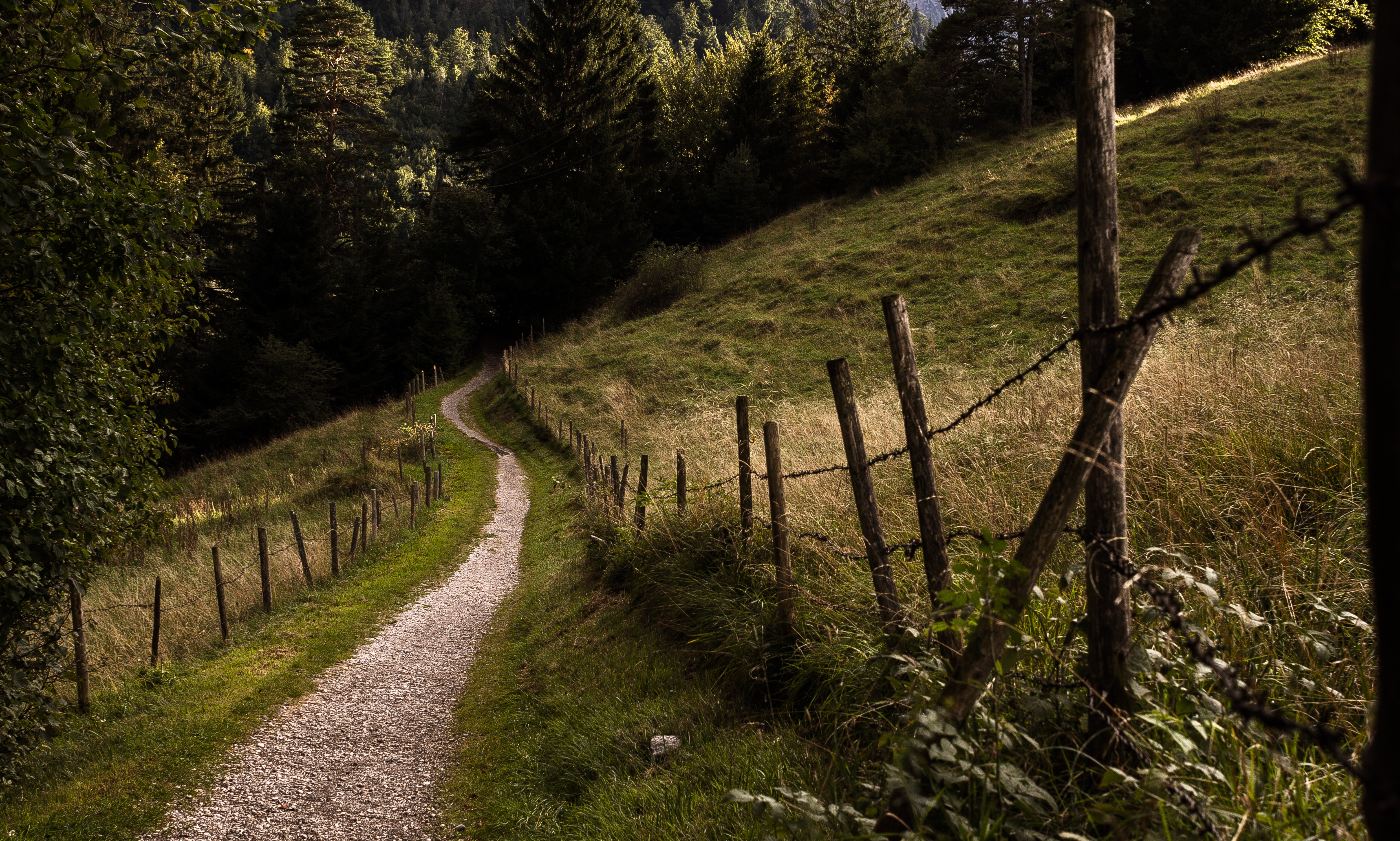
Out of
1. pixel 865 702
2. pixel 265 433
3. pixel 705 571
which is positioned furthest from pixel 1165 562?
pixel 265 433

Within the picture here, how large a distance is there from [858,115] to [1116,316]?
4014 cm

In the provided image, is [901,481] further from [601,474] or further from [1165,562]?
[601,474]

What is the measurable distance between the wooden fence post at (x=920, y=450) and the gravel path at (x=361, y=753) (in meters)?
4.11

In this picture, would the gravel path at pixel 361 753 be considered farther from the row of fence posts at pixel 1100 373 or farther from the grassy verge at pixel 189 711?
the row of fence posts at pixel 1100 373

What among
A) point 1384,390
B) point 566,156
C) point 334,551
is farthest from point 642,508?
point 566,156

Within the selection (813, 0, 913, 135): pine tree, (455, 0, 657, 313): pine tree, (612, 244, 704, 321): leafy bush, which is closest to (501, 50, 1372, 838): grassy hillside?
(612, 244, 704, 321): leafy bush

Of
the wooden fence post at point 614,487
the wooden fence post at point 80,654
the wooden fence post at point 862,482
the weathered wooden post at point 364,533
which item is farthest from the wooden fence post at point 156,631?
the wooden fence post at point 862,482

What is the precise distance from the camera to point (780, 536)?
15.8 feet

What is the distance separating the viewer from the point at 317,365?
34.2 metres

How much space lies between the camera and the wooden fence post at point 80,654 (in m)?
7.07

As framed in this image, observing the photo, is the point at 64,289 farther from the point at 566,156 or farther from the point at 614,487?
the point at 566,156

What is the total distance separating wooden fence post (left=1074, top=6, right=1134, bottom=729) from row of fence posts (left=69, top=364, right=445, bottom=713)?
7670 mm

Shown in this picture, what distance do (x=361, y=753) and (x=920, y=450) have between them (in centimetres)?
585

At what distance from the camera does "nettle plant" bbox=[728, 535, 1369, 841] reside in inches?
78.7
